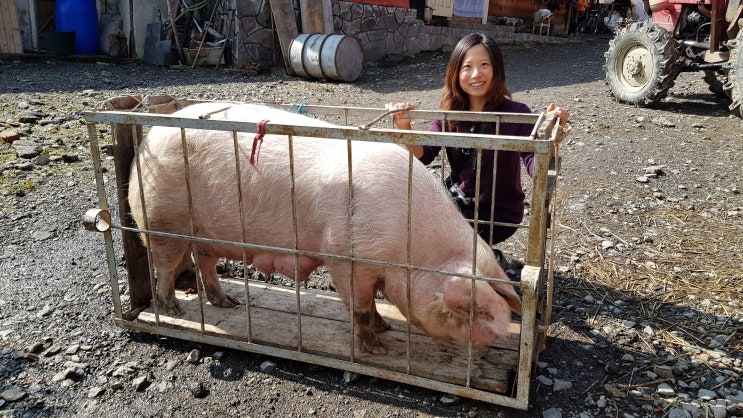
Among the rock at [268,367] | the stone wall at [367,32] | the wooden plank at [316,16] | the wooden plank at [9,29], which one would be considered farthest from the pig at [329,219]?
the wooden plank at [9,29]

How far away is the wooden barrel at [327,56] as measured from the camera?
10.8m

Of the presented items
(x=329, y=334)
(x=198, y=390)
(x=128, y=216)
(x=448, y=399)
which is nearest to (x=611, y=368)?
(x=448, y=399)

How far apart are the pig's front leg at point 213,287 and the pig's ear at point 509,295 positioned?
5.24 ft

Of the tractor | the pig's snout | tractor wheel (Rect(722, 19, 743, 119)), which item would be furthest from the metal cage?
the tractor

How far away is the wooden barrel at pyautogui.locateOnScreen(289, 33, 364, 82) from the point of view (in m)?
10.8

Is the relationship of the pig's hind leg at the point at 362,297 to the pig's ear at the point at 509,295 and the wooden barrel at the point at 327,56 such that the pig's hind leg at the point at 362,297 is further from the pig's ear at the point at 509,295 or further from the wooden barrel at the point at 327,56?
the wooden barrel at the point at 327,56

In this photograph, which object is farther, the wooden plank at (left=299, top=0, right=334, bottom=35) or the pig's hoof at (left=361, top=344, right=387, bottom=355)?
the wooden plank at (left=299, top=0, right=334, bottom=35)

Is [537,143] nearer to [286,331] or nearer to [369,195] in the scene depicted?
[369,195]

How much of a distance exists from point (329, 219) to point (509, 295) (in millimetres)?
872

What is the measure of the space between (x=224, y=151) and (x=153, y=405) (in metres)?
1.24

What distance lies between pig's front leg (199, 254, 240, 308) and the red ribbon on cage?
2.69 feet

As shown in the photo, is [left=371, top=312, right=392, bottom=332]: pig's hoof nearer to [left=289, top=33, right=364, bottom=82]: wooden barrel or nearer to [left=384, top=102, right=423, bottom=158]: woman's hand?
Answer: [left=384, top=102, right=423, bottom=158]: woman's hand

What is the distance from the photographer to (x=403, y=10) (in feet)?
45.8

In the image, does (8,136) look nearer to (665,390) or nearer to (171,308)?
(171,308)
